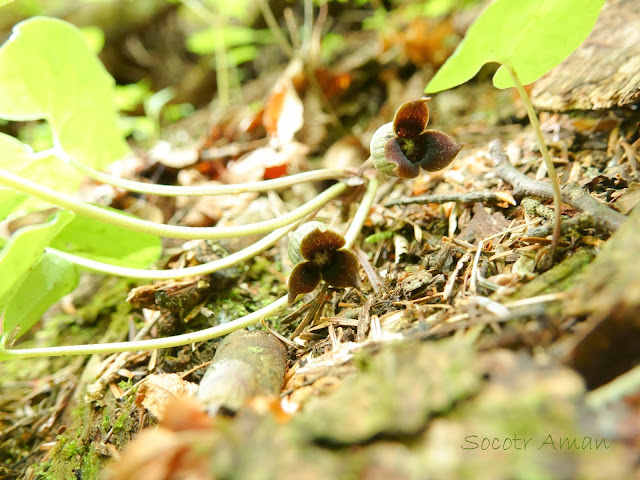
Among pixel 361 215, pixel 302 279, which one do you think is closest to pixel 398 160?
pixel 361 215

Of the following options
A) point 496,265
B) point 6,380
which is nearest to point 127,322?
point 6,380

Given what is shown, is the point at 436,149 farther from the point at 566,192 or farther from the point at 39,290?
the point at 39,290

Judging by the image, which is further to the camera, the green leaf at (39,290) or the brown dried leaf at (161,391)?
the green leaf at (39,290)

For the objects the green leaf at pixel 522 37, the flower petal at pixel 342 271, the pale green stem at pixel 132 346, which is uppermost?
the green leaf at pixel 522 37

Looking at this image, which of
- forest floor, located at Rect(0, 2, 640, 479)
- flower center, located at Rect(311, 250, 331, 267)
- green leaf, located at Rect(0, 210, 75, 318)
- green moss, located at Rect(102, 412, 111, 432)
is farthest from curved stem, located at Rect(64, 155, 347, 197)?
green moss, located at Rect(102, 412, 111, 432)

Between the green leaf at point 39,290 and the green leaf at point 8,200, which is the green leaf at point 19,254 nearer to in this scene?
the green leaf at point 39,290

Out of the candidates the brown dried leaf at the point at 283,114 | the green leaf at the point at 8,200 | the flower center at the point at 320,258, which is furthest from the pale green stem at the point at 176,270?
the brown dried leaf at the point at 283,114

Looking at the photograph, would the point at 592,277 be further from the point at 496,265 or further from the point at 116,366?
the point at 116,366
